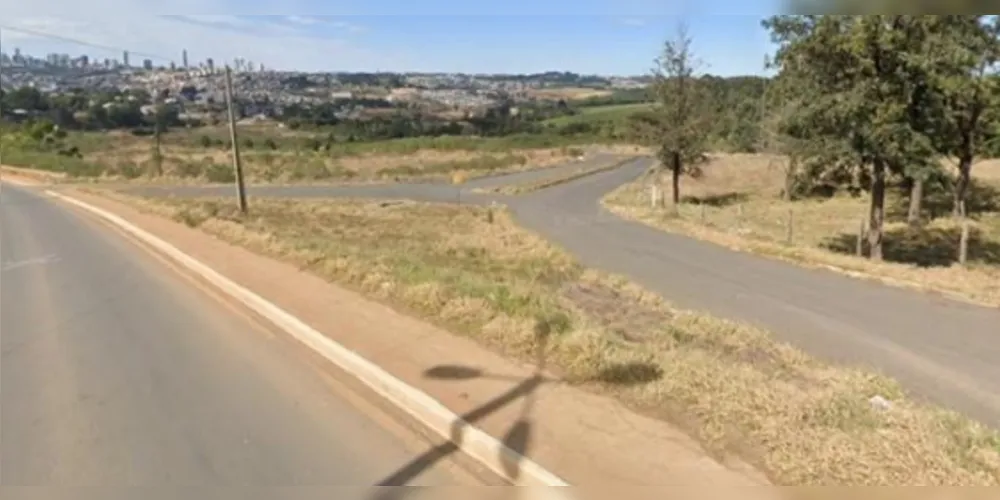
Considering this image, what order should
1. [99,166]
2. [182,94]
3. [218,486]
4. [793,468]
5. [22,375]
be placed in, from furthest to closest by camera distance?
[99,166], [182,94], [22,375], [218,486], [793,468]

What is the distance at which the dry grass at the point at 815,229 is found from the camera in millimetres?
12797

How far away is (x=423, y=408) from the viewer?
5512 mm

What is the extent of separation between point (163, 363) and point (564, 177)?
37.4 m

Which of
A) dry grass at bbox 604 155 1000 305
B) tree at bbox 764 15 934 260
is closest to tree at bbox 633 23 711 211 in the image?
dry grass at bbox 604 155 1000 305

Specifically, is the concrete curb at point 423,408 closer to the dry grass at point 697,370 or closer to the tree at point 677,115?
the dry grass at point 697,370

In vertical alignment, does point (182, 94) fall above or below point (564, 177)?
above

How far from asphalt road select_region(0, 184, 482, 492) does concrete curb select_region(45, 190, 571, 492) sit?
0.17 metres

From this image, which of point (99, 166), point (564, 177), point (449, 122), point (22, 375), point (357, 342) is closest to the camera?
point (22, 375)

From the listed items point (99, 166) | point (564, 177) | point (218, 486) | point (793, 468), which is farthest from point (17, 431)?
point (99, 166)

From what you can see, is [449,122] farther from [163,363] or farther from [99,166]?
[163,363]

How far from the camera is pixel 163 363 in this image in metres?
7.12

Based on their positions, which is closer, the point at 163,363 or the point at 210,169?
the point at 163,363

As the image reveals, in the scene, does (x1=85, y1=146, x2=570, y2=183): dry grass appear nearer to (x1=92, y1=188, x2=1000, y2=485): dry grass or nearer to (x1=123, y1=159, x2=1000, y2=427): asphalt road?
(x1=123, y1=159, x2=1000, y2=427): asphalt road

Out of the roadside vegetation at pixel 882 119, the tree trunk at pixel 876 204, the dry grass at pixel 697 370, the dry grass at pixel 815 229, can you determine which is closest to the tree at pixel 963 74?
the roadside vegetation at pixel 882 119
